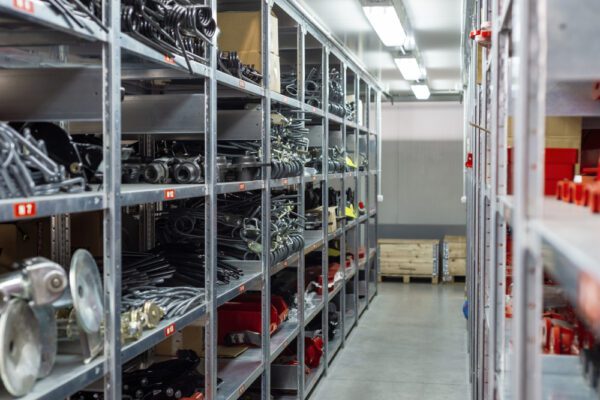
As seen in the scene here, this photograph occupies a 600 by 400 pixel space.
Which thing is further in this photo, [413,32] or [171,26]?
[413,32]

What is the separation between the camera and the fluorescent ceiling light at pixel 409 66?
9141 mm

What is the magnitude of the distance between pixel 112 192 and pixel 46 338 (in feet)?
1.80

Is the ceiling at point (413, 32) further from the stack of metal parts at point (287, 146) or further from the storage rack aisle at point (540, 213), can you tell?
the storage rack aisle at point (540, 213)

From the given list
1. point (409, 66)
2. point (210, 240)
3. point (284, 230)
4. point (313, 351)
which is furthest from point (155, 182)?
point (409, 66)

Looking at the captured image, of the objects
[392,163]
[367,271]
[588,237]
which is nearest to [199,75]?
[588,237]

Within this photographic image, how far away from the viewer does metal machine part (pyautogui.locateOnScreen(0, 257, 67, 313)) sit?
2209mm

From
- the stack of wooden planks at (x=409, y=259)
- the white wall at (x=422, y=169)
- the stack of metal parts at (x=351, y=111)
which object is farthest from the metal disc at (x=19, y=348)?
the white wall at (x=422, y=169)

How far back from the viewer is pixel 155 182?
371 centimetres

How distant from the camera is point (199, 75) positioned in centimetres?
357

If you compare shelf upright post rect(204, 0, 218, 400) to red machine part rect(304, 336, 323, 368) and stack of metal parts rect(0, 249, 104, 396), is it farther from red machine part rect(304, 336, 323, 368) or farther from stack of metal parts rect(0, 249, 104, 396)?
red machine part rect(304, 336, 323, 368)

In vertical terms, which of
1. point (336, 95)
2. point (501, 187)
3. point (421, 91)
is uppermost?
point (421, 91)

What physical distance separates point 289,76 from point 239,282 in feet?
8.20

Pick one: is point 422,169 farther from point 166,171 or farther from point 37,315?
point 37,315

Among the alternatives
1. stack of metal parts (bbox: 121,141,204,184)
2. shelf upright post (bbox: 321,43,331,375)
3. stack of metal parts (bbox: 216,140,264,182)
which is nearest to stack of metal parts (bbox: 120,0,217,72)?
stack of metal parts (bbox: 121,141,204,184)
